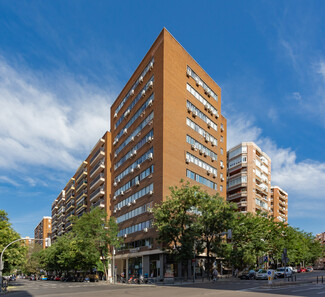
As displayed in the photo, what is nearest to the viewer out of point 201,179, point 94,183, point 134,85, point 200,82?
point 201,179

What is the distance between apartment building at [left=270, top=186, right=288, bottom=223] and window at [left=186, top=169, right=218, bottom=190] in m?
67.3

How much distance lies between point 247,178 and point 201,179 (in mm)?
35429

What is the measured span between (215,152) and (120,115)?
76.2 ft

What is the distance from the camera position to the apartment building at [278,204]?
124875mm

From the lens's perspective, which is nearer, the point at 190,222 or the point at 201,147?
the point at 190,222

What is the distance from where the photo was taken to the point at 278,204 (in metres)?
127

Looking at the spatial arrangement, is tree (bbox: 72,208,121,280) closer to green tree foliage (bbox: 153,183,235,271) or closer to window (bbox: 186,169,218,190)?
green tree foliage (bbox: 153,183,235,271)

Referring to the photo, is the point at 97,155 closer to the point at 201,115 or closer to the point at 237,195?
the point at 201,115

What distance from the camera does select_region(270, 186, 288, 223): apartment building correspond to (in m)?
125

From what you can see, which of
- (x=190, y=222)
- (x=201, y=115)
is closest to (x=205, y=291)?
(x=190, y=222)

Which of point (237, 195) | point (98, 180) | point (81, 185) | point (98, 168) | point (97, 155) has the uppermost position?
point (97, 155)

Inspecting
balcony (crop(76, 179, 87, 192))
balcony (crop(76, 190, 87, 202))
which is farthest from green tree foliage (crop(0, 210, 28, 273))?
balcony (crop(76, 179, 87, 192))

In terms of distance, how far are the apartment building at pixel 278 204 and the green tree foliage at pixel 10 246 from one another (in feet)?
295

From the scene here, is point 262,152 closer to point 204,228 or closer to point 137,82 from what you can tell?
point 137,82
